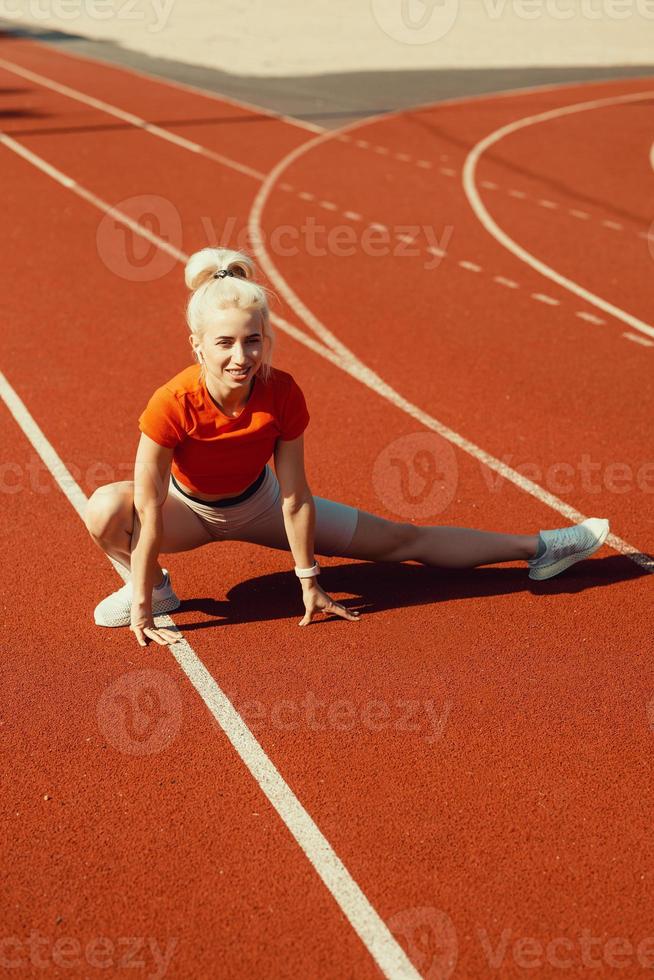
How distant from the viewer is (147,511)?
4871 millimetres

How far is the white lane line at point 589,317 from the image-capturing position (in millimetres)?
9625

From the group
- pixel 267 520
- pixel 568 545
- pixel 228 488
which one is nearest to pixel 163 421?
pixel 228 488

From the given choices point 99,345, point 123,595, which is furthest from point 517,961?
point 99,345

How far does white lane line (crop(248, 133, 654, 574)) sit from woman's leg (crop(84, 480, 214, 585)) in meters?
2.29

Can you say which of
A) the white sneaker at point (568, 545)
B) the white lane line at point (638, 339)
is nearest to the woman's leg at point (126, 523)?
the white sneaker at point (568, 545)

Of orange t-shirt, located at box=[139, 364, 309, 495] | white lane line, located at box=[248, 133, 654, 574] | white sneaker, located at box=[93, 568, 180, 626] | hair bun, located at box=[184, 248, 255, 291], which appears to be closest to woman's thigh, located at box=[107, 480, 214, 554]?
orange t-shirt, located at box=[139, 364, 309, 495]

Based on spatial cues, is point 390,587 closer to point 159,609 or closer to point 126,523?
point 159,609

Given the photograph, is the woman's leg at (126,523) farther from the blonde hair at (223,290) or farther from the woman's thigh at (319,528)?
the blonde hair at (223,290)

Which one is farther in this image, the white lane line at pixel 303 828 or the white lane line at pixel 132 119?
the white lane line at pixel 132 119

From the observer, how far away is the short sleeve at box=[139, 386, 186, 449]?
4758mm

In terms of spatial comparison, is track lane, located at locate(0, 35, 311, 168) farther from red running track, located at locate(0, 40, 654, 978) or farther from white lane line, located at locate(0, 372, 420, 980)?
white lane line, located at locate(0, 372, 420, 980)

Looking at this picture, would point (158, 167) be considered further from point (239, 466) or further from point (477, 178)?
point (239, 466)

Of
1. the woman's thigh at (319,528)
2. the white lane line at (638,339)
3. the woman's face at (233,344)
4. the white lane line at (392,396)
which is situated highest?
the woman's face at (233,344)

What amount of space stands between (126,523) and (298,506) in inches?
29.5
